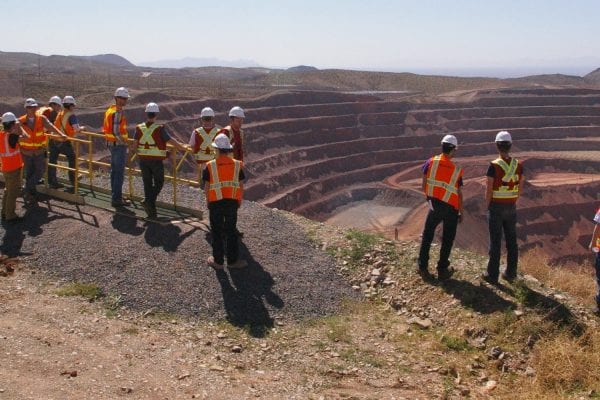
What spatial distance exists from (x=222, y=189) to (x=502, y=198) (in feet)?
11.8

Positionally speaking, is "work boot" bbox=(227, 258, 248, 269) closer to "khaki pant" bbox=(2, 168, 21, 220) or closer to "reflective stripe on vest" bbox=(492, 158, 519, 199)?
"reflective stripe on vest" bbox=(492, 158, 519, 199)

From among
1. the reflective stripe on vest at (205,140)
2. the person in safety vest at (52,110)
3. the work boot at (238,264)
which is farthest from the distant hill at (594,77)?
the work boot at (238,264)

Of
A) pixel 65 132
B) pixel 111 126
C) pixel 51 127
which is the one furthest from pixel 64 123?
pixel 111 126

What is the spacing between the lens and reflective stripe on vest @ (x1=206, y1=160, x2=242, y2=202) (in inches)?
280

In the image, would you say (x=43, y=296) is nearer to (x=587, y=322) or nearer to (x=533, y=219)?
(x=587, y=322)

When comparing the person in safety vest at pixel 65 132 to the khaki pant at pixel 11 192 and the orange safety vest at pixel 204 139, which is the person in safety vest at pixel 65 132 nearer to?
the khaki pant at pixel 11 192

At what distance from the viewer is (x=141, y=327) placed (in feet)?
21.2

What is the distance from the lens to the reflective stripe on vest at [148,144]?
8.34 m

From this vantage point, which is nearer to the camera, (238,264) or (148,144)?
(238,264)

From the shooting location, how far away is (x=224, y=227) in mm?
7520

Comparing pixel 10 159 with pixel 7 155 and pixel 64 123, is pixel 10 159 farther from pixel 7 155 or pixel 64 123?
pixel 64 123

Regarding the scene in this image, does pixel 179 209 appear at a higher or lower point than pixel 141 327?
higher

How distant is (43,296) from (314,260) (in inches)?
148

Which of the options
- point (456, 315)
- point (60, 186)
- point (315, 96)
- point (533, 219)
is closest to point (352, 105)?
point (315, 96)
